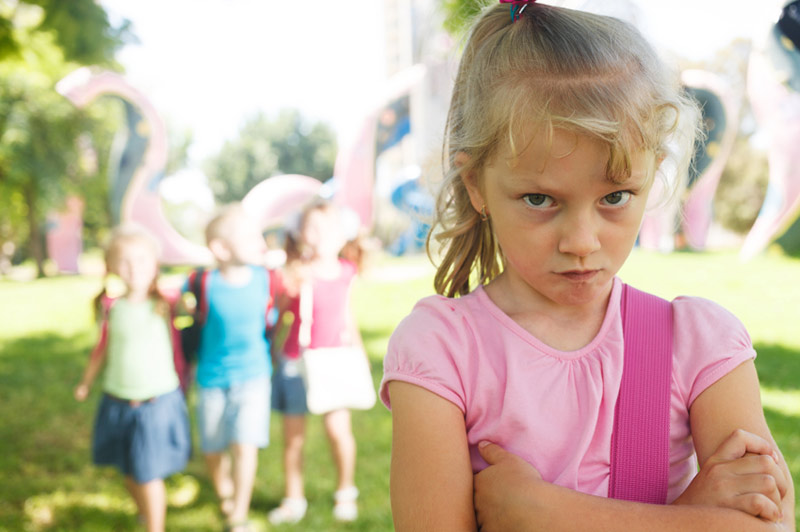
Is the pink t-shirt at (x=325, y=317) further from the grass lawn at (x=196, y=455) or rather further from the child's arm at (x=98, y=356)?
the child's arm at (x=98, y=356)

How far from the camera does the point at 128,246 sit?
3.65 metres

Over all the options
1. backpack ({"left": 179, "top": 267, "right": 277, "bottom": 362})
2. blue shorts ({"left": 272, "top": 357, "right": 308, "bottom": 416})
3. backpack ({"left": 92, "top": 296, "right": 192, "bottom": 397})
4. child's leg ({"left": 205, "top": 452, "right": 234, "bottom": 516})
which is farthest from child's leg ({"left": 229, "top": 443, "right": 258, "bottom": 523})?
backpack ({"left": 179, "top": 267, "right": 277, "bottom": 362})

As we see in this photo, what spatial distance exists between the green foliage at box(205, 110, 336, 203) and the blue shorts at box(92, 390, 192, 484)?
42.7 m

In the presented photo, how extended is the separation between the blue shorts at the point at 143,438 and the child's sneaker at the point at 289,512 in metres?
0.72

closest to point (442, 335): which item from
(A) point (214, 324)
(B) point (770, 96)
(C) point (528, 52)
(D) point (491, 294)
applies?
(D) point (491, 294)

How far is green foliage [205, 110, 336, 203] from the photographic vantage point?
1784 inches

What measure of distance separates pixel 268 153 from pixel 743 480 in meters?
45.9

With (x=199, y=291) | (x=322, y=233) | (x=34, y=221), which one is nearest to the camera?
(x=199, y=291)

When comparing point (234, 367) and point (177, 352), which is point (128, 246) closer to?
point (177, 352)

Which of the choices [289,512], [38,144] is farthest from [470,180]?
[38,144]

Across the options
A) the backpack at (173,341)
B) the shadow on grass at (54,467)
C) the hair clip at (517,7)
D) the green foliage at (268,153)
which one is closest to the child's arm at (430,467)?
the hair clip at (517,7)

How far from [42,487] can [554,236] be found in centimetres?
456

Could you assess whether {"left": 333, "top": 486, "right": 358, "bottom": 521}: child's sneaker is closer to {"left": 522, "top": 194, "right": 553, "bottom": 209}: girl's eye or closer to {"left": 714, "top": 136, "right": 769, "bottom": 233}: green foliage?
{"left": 522, "top": 194, "right": 553, "bottom": 209}: girl's eye

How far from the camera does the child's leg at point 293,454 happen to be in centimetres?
407
